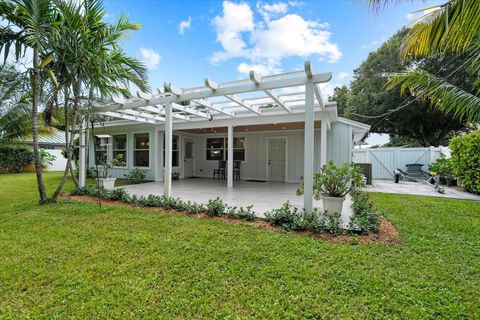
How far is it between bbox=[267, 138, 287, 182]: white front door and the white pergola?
2.87 metres

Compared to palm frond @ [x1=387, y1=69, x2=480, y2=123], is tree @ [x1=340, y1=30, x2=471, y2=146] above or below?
above

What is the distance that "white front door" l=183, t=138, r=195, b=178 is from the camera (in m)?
11.9

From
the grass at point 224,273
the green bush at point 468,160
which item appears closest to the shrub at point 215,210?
the grass at point 224,273

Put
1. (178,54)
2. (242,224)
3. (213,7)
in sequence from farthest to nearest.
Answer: (178,54) < (213,7) < (242,224)

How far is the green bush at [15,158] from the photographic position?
570 inches

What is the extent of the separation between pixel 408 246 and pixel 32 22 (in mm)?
7465

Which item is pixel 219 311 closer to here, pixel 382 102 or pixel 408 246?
pixel 408 246

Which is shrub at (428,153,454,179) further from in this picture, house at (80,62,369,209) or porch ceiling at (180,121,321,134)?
porch ceiling at (180,121,321,134)

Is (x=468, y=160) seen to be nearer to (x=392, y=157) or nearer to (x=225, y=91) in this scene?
(x=392, y=157)

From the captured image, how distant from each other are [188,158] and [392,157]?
435 inches

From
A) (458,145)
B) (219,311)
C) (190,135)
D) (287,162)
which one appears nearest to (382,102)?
(458,145)

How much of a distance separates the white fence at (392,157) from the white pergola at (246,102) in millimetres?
7393

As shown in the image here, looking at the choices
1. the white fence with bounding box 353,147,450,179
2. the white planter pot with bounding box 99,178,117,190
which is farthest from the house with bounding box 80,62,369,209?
the white fence with bounding box 353,147,450,179

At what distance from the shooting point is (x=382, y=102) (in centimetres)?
1562
